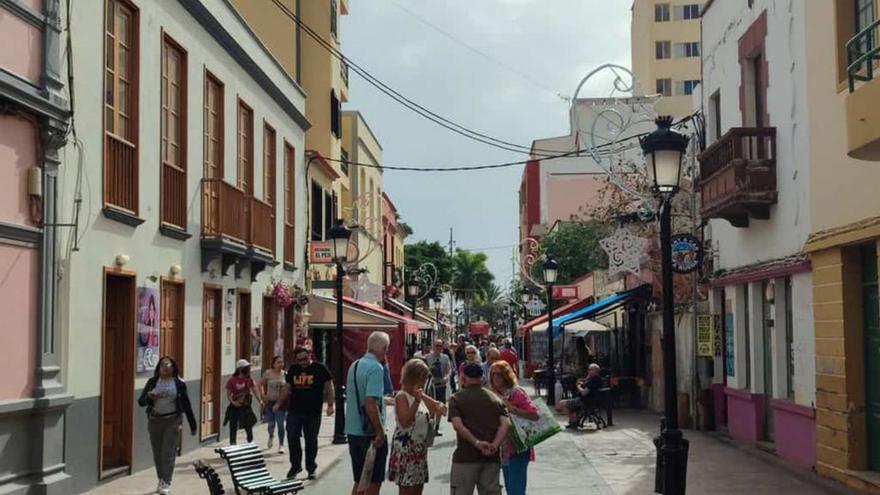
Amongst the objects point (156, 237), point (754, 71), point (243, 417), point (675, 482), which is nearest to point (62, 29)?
point (156, 237)

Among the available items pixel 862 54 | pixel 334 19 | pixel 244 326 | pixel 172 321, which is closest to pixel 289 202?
pixel 244 326

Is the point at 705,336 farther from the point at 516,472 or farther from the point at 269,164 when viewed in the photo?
the point at 269,164

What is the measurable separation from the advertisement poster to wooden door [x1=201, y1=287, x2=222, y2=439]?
2.80 m

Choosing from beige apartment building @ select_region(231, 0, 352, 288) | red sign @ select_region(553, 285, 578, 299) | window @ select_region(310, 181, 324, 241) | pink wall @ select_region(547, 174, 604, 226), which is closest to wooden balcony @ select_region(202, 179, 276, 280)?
beige apartment building @ select_region(231, 0, 352, 288)

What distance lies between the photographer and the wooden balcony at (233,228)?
18062mm

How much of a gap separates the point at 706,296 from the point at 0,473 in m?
14.0

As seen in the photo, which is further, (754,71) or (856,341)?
(754,71)

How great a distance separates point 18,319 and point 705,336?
1245cm

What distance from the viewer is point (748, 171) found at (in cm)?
1577

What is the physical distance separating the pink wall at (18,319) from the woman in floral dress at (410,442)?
13.4 ft

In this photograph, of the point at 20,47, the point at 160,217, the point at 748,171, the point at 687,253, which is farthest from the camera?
the point at 687,253

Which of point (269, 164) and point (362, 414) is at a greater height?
point (269, 164)

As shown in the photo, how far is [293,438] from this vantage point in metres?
13.7

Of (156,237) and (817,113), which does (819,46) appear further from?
(156,237)
